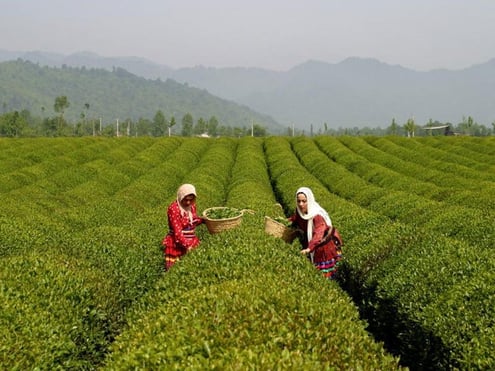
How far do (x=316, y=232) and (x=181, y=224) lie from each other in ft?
9.28

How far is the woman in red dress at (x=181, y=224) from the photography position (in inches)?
390

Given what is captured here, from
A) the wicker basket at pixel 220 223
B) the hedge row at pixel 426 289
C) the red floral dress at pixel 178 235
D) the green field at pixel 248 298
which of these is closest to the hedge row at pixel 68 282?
the green field at pixel 248 298

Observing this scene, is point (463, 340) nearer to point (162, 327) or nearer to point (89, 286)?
point (162, 327)

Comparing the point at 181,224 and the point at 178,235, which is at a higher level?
the point at 181,224

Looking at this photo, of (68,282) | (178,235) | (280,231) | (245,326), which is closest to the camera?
(245,326)

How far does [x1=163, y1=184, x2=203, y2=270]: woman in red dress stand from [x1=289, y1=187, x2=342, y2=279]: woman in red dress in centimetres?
224

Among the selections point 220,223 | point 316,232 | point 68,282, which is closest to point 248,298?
point 68,282

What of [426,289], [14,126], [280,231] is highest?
[14,126]

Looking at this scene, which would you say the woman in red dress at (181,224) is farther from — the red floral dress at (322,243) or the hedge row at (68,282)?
the red floral dress at (322,243)

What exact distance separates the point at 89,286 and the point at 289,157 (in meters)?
37.1

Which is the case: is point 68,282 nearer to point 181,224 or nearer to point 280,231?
point 181,224

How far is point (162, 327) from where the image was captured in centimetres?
582

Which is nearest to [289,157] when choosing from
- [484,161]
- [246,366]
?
[484,161]

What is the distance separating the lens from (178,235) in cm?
999
